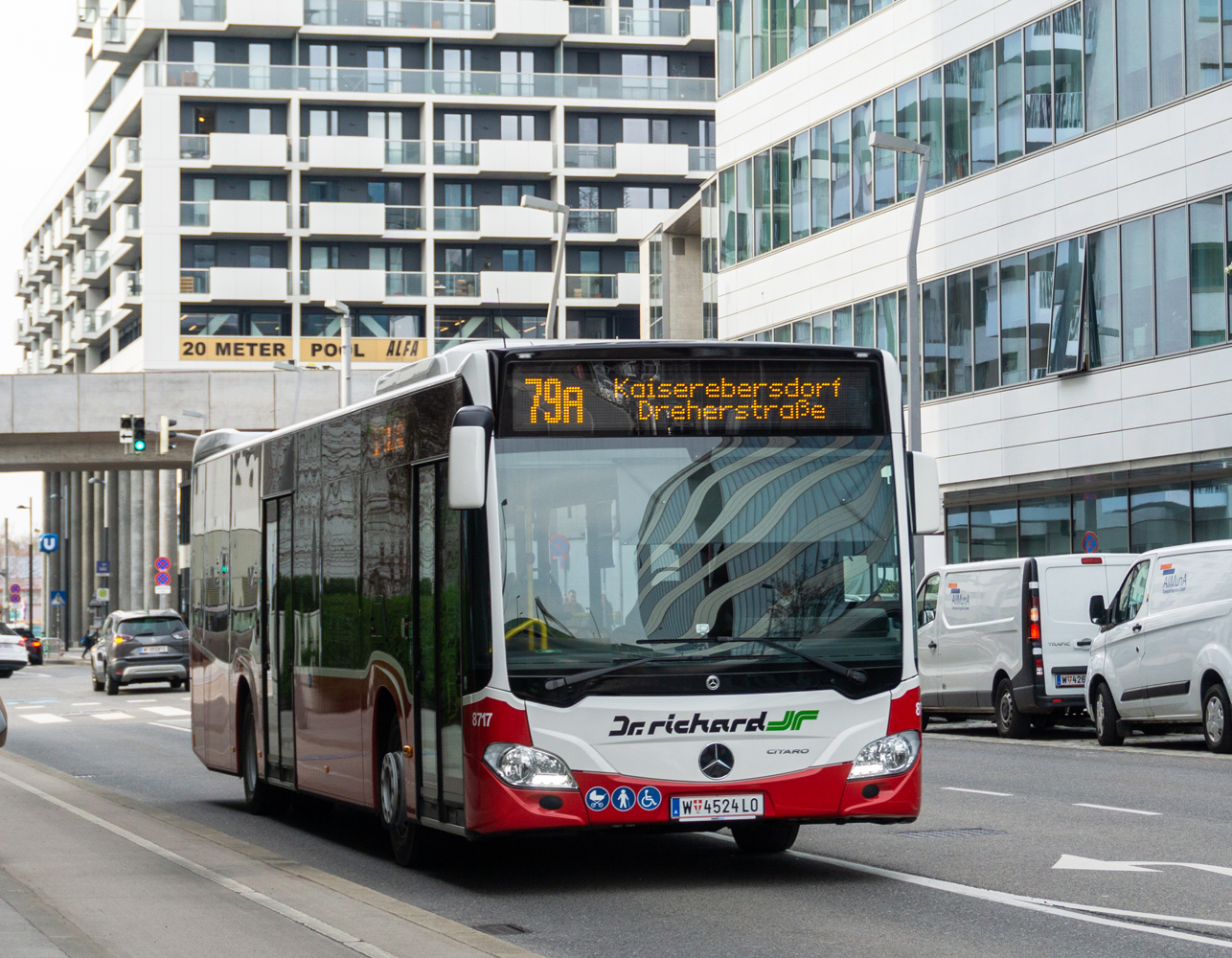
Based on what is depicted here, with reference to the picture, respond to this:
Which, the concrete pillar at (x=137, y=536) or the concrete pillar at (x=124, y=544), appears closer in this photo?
the concrete pillar at (x=137, y=536)

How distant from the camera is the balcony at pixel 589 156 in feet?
277

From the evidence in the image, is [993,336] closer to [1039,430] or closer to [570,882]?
[1039,430]

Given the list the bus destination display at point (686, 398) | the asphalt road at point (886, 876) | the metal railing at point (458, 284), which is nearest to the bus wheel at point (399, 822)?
the asphalt road at point (886, 876)

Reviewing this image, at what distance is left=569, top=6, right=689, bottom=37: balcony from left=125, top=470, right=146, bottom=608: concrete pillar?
27.6 metres

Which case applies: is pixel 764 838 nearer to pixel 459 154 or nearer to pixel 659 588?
pixel 659 588

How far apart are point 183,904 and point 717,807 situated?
265 centimetres

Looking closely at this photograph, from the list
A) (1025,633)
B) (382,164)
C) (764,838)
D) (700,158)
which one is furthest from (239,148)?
(764,838)

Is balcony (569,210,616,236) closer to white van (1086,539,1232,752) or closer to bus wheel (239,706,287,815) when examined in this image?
white van (1086,539,1232,752)

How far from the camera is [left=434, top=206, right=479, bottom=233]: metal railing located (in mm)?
83000

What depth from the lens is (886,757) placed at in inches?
403

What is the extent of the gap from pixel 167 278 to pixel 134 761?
60079 mm

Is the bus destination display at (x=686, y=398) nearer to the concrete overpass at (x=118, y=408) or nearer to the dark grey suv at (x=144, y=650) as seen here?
the dark grey suv at (x=144, y=650)

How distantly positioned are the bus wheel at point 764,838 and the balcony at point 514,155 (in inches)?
2878

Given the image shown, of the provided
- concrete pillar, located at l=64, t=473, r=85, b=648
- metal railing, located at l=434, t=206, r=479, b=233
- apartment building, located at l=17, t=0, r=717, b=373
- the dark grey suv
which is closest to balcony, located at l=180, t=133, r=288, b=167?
apartment building, located at l=17, t=0, r=717, b=373
